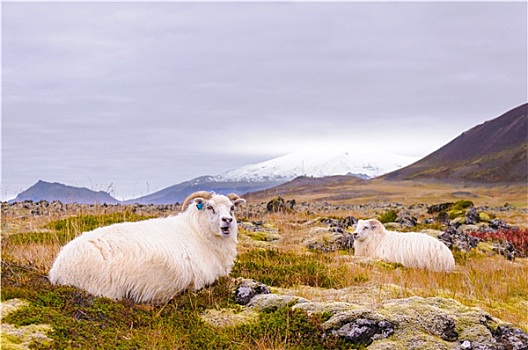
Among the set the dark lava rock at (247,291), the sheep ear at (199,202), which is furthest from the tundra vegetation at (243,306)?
the sheep ear at (199,202)

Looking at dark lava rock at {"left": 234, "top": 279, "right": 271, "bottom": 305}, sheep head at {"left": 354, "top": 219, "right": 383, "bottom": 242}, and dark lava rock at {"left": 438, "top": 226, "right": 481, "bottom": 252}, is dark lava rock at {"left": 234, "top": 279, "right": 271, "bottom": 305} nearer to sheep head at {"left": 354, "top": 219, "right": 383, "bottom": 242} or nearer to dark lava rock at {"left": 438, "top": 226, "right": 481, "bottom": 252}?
sheep head at {"left": 354, "top": 219, "right": 383, "bottom": 242}

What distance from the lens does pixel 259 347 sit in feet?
24.1

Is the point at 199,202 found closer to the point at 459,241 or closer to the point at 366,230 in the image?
the point at 366,230

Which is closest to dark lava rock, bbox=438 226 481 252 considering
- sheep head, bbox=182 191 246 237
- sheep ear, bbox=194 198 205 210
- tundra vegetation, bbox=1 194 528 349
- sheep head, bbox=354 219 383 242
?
sheep head, bbox=354 219 383 242

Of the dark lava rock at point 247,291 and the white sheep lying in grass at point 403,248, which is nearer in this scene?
the dark lava rock at point 247,291

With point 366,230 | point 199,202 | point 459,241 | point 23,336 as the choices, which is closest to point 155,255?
point 199,202

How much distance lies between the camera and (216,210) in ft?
40.4

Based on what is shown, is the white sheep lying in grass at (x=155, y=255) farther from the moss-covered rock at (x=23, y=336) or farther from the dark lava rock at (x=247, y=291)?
the moss-covered rock at (x=23, y=336)

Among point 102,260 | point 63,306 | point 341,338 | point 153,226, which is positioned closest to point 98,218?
point 153,226

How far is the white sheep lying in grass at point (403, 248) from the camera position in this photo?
17.1m

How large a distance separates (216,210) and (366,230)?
835 centimetres

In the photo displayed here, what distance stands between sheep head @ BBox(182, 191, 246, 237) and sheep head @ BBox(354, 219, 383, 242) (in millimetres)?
7538

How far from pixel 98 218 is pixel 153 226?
769cm

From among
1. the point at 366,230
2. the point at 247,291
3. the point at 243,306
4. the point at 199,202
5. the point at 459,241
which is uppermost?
the point at 199,202
